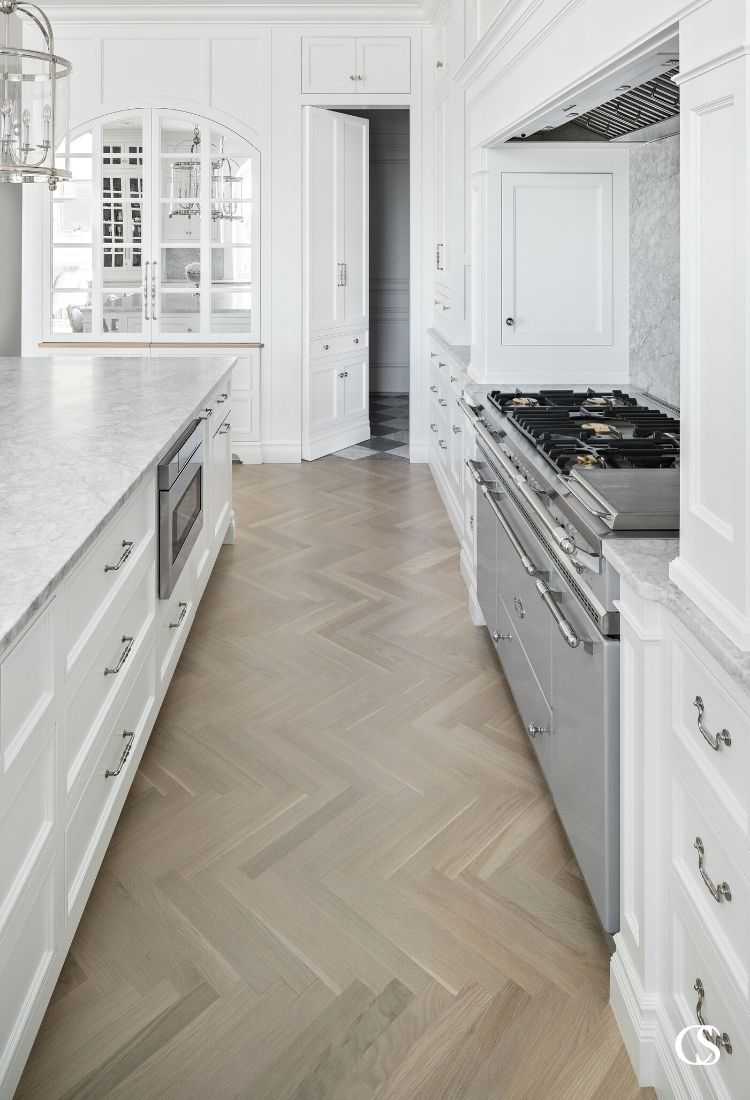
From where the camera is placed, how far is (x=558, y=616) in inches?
81.3

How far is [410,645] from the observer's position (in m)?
3.61

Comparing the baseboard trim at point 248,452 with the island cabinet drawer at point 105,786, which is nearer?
the island cabinet drawer at point 105,786

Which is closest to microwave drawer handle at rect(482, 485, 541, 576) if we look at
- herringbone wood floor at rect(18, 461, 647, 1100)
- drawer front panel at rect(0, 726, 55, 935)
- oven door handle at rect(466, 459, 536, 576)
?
oven door handle at rect(466, 459, 536, 576)

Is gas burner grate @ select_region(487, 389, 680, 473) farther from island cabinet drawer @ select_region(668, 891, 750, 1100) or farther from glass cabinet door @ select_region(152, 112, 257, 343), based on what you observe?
glass cabinet door @ select_region(152, 112, 257, 343)

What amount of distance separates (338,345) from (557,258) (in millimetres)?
3633

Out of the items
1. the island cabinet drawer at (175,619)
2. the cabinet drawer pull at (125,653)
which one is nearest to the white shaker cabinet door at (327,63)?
the island cabinet drawer at (175,619)

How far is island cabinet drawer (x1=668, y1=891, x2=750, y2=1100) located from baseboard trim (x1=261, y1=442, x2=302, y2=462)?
5744mm

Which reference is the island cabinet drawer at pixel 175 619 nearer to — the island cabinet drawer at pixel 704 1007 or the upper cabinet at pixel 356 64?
the island cabinet drawer at pixel 704 1007

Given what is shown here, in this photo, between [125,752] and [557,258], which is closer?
[125,752]

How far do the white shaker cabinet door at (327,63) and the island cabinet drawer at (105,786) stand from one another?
512 centimetres

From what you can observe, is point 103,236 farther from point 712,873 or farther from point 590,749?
point 712,873

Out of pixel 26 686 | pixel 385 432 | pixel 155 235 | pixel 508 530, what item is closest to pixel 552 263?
pixel 508 530

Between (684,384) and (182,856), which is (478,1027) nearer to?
(182,856)

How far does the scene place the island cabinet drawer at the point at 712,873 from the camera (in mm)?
1267
